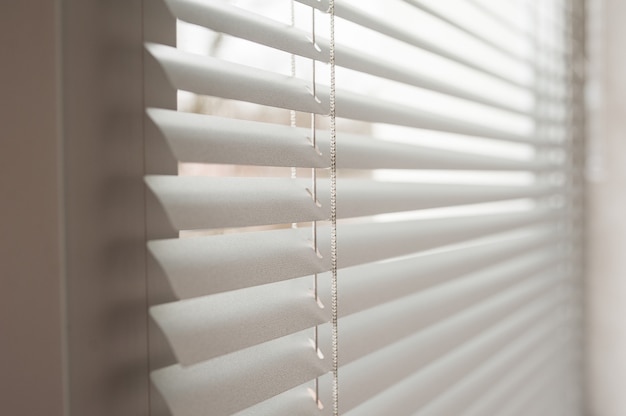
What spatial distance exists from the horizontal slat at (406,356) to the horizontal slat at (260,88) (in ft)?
0.98

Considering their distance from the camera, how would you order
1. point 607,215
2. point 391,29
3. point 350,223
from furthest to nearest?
point 607,215
point 350,223
point 391,29

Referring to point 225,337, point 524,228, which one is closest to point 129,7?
point 225,337

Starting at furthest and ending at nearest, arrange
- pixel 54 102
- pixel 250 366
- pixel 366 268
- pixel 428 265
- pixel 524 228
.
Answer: pixel 524 228
pixel 428 265
pixel 366 268
pixel 250 366
pixel 54 102

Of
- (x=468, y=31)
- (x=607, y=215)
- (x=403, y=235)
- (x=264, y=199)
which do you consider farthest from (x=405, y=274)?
(x=607, y=215)

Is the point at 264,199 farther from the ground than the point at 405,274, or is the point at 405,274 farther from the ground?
the point at 264,199

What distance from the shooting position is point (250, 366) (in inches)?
19.8

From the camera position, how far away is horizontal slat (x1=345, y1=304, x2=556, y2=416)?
2.41 feet

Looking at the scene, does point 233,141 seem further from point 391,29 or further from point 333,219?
point 391,29

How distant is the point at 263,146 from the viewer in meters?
0.51

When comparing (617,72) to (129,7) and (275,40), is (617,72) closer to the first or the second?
(275,40)

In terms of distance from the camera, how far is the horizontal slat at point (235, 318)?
43cm

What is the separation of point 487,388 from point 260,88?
Result: 29.4 inches

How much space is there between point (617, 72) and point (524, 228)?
68cm

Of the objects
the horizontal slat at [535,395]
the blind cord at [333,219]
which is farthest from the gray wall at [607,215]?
the blind cord at [333,219]
